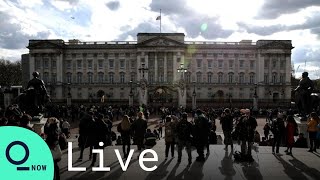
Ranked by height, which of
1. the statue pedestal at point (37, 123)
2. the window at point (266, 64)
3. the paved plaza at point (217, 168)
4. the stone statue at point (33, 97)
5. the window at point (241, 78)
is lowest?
the paved plaza at point (217, 168)

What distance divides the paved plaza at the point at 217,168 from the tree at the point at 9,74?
85545 mm

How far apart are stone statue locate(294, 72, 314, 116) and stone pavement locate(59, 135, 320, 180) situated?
376cm

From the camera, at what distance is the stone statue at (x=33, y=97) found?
17375 mm

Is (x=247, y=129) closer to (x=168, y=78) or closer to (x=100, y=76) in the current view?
(x=168, y=78)

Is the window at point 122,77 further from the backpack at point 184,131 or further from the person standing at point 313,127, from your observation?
the backpack at point 184,131

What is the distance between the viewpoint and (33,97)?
687 inches

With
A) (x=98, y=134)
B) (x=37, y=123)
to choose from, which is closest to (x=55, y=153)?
(x=98, y=134)

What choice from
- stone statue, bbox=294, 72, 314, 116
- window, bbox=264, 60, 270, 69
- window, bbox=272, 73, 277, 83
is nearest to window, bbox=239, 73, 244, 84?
window, bbox=264, 60, 270, 69

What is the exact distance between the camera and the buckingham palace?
80062mm

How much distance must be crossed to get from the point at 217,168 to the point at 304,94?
304 inches

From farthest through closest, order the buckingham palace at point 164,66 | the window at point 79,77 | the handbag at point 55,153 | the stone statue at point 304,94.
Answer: the window at point 79,77 < the buckingham palace at point 164,66 < the stone statue at point 304,94 < the handbag at point 55,153

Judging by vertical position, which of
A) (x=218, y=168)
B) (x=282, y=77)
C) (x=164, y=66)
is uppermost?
(x=164, y=66)

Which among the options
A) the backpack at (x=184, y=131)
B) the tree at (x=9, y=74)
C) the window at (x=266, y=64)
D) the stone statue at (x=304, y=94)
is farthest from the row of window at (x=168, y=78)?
the backpack at (x=184, y=131)

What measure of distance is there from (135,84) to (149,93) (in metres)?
7.18
